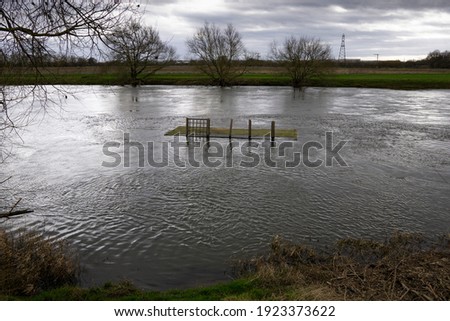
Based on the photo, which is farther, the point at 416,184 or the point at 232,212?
the point at 416,184

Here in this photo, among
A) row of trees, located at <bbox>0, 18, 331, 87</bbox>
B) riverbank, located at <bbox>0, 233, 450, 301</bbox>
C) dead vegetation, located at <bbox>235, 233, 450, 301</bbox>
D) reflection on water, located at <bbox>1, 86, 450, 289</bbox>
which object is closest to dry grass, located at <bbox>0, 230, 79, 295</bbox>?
riverbank, located at <bbox>0, 233, 450, 301</bbox>

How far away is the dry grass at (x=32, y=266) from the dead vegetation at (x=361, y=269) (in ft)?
13.3

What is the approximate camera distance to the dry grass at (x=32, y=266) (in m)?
8.01

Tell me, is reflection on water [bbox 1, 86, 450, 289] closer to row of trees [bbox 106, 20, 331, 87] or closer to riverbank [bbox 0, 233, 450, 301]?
riverbank [bbox 0, 233, 450, 301]

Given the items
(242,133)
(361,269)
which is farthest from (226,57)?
(361,269)

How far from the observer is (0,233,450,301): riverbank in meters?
7.55

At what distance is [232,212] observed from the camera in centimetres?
1302

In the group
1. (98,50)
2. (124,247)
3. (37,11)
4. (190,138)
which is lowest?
(124,247)

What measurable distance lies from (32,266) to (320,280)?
20.6 ft

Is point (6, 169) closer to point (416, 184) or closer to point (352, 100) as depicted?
point (416, 184)

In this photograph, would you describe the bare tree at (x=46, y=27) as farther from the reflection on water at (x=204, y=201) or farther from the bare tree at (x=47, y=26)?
the reflection on water at (x=204, y=201)

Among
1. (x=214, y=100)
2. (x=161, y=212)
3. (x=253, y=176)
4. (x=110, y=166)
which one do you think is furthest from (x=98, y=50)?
(x=214, y=100)

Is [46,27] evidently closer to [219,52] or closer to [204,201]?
[204,201]

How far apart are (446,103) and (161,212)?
42.9 m
